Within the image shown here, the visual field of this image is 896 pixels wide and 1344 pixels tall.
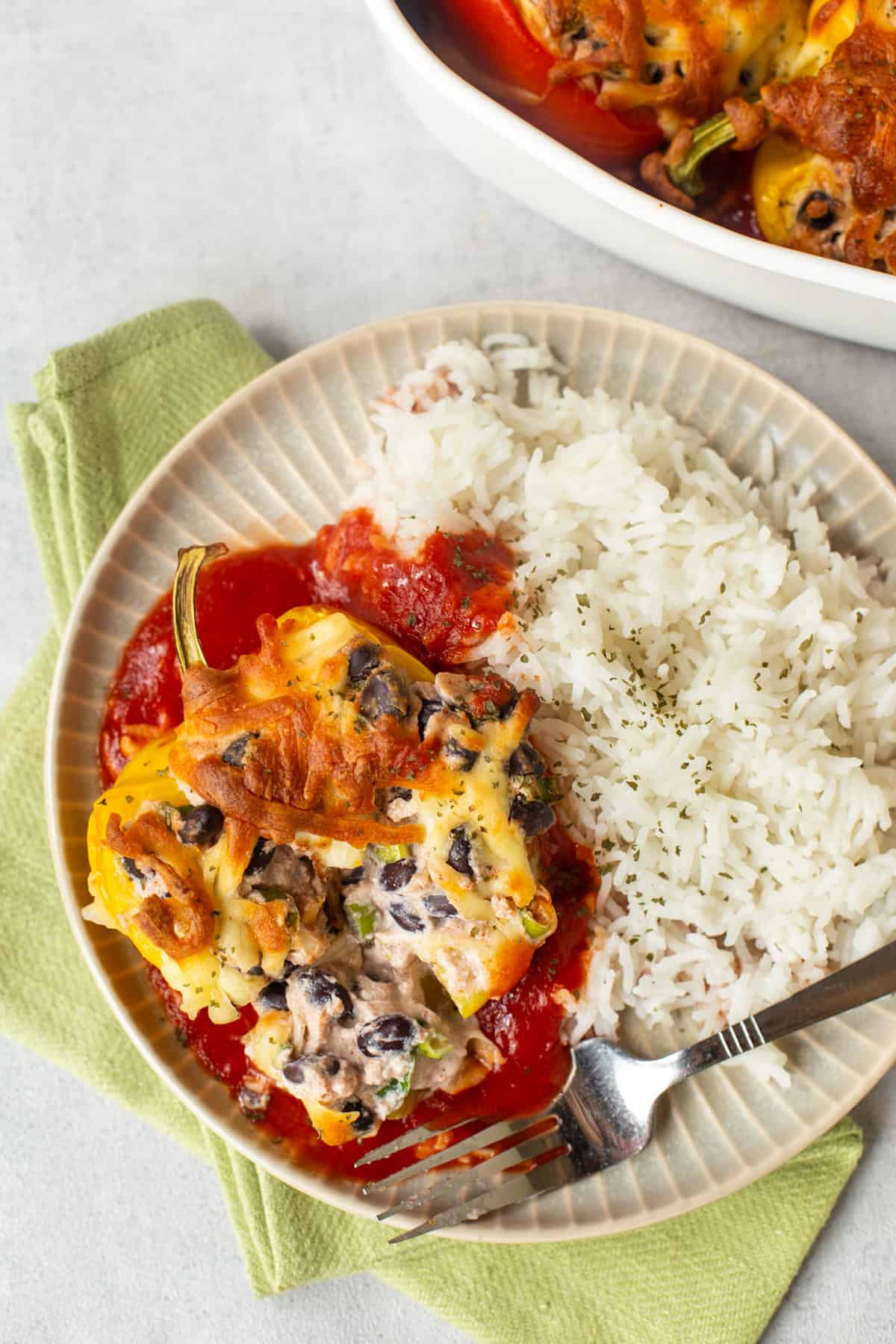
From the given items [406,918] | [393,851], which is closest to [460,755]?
[393,851]

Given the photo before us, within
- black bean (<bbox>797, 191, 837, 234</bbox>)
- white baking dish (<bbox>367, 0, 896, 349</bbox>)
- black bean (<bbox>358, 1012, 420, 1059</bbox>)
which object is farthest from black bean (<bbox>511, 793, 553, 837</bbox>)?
black bean (<bbox>797, 191, 837, 234</bbox>)

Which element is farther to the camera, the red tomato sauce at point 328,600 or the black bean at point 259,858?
the red tomato sauce at point 328,600

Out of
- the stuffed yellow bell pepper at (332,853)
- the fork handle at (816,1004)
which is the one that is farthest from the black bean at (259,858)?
the fork handle at (816,1004)

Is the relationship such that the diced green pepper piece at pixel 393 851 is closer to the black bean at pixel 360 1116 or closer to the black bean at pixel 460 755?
the black bean at pixel 460 755

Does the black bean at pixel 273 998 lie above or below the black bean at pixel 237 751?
below

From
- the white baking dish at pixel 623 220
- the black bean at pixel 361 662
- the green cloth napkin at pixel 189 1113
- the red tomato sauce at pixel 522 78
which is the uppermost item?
the red tomato sauce at pixel 522 78
